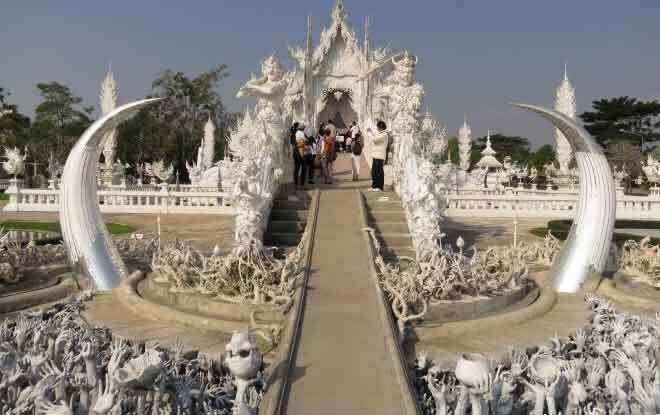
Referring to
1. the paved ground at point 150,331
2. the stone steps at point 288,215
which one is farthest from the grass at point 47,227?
the paved ground at point 150,331

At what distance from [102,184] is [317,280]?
73.2 ft

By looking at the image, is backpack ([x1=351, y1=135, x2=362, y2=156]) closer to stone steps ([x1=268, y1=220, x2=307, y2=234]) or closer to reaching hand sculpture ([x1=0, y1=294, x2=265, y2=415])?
stone steps ([x1=268, y1=220, x2=307, y2=234])

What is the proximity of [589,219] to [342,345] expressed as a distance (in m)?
4.79

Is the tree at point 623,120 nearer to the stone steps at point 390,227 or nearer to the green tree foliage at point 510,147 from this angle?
the green tree foliage at point 510,147

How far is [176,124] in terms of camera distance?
47281mm

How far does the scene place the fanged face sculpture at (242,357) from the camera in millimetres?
3703

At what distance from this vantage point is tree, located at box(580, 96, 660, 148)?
48219 mm

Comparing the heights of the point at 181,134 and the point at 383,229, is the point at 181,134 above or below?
above

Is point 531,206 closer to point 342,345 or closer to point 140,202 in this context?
point 140,202

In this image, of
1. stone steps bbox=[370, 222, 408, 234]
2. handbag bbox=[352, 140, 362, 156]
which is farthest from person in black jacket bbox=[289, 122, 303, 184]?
stone steps bbox=[370, 222, 408, 234]

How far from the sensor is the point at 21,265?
25.7 ft

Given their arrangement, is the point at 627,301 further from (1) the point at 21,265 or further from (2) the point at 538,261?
(1) the point at 21,265

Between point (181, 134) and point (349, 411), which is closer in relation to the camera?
point (349, 411)

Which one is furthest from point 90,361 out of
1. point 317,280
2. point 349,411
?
point 317,280
